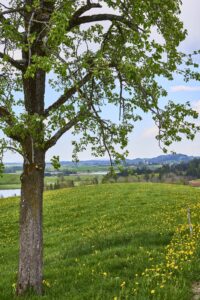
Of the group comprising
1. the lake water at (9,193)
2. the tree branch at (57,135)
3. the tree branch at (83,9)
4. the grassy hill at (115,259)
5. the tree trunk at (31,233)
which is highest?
the tree branch at (83,9)

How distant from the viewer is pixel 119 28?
1456 centimetres

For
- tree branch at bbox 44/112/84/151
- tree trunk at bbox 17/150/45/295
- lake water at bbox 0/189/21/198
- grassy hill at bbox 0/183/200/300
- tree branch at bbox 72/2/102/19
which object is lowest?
lake water at bbox 0/189/21/198

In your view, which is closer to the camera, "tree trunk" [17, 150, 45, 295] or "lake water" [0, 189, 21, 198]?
"tree trunk" [17, 150, 45, 295]

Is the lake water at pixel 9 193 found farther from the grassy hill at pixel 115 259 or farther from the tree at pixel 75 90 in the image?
the tree at pixel 75 90

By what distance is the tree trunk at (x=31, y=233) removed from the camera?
12320 millimetres

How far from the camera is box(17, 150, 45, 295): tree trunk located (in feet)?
40.4

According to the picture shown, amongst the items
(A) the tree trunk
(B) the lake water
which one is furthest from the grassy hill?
(B) the lake water

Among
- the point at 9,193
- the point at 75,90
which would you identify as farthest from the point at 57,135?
the point at 9,193

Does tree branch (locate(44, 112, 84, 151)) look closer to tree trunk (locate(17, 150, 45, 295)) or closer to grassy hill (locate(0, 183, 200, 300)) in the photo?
tree trunk (locate(17, 150, 45, 295))

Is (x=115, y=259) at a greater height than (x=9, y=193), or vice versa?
(x=115, y=259)

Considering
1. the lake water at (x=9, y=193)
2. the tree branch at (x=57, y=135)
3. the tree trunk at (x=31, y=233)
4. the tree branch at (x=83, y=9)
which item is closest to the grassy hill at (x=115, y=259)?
the tree trunk at (x=31, y=233)

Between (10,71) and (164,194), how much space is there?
32017mm

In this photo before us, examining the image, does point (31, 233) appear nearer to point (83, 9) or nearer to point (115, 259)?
point (115, 259)

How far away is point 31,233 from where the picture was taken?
1234cm
